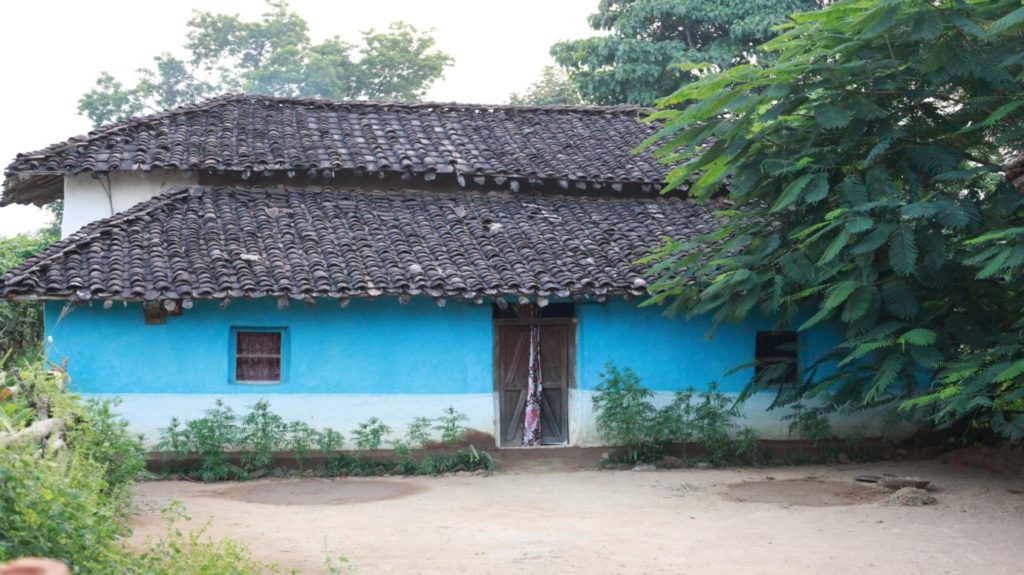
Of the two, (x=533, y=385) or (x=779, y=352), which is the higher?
(x=779, y=352)

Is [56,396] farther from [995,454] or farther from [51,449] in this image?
[995,454]

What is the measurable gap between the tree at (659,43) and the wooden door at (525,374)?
1126cm

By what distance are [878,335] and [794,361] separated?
12.1 ft

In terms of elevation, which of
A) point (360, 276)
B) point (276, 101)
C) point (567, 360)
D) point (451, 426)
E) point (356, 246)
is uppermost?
point (276, 101)

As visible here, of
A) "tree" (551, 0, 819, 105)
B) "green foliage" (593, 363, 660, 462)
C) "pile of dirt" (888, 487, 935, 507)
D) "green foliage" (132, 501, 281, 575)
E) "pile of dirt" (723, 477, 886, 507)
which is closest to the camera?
"green foliage" (132, 501, 281, 575)

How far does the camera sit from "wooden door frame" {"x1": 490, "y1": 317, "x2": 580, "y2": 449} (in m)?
14.6

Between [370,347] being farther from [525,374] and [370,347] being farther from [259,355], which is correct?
[525,374]

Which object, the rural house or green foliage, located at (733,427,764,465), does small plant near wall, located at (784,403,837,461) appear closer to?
the rural house

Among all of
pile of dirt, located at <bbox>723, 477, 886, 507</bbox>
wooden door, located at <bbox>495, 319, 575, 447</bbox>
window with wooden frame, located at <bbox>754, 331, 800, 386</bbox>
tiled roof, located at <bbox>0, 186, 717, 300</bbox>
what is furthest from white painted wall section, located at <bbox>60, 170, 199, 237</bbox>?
pile of dirt, located at <bbox>723, 477, 886, 507</bbox>

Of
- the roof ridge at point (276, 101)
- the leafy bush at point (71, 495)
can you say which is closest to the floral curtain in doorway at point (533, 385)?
the roof ridge at point (276, 101)

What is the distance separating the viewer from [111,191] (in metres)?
15.7

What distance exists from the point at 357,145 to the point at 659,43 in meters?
11.2

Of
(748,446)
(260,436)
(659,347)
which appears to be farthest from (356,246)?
(748,446)

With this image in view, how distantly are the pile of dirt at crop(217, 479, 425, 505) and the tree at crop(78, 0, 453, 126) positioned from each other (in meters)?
27.2
